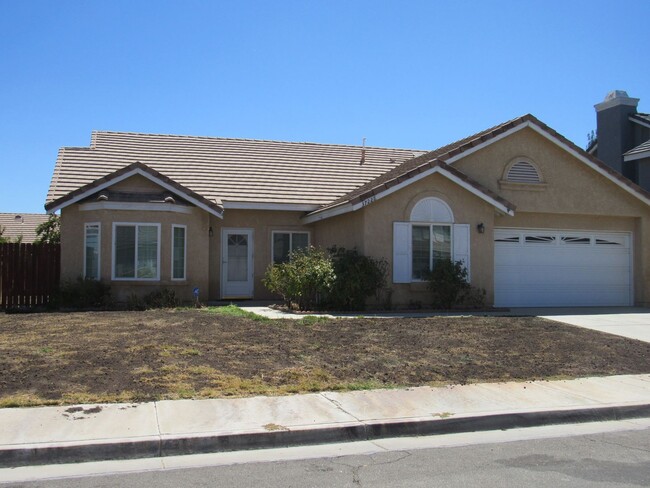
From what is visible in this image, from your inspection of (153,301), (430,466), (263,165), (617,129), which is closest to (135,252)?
(153,301)

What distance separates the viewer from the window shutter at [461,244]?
1766 cm

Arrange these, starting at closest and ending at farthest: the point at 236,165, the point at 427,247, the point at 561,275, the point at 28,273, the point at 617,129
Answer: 1. the point at 427,247
2. the point at 28,273
3. the point at 561,275
4. the point at 236,165
5. the point at 617,129

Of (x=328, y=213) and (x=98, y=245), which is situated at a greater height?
(x=328, y=213)

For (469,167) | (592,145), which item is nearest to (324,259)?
(469,167)

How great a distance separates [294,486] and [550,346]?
7.61m

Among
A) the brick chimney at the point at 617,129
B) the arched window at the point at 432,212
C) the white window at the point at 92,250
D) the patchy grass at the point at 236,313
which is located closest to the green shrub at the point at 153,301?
the patchy grass at the point at 236,313

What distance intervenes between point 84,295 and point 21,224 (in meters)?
30.4

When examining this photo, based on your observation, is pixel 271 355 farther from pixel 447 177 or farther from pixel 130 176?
pixel 130 176

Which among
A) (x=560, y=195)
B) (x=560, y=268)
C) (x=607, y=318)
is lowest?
(x=607, y=318)

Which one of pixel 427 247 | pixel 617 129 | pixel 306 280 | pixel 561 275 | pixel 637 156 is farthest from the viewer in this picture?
pixel 617 129

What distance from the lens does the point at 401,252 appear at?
1722cm

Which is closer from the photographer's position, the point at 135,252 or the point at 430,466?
the point at 430,466

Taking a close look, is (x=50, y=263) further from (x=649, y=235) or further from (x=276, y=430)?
(x=649, y=235)

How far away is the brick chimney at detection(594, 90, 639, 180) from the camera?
2534cm
